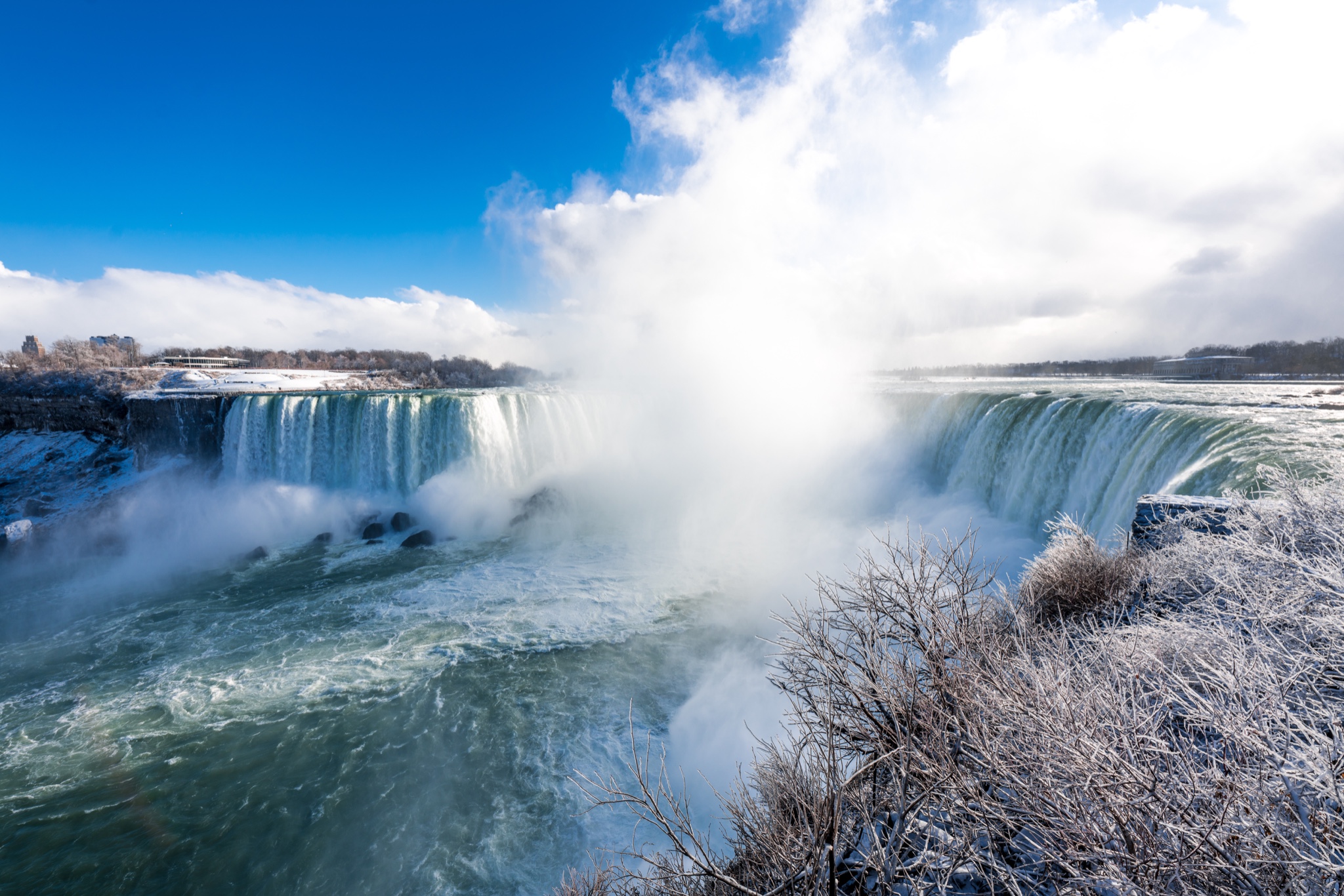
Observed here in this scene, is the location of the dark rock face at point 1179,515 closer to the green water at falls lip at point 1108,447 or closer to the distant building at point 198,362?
the green water at falls lip at point 1108,447

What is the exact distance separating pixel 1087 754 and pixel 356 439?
23192 millimetres

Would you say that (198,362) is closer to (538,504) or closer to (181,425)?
(181,425)

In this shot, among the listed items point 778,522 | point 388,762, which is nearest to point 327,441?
point 388,762

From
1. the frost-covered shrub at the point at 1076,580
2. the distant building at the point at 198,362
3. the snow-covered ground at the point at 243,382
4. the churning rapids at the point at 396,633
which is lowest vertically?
the churning rapids at the point at 396,633

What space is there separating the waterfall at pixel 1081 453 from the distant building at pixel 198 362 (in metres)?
55.2

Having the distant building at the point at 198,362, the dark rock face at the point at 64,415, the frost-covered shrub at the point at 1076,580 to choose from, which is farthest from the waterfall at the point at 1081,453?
the distant building at the point at 198,362

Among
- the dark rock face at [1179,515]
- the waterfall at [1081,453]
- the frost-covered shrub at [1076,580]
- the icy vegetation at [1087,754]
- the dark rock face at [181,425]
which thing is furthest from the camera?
the dark rock face at [181,425]

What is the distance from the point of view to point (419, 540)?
1698 centimetres

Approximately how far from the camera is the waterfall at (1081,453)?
8070 millimetres

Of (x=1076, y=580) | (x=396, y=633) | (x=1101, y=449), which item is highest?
(x=1101, y=449)

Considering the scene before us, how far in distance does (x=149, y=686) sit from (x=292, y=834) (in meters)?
5.71

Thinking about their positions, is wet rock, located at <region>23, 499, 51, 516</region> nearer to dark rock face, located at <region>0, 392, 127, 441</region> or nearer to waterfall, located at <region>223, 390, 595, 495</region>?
dark rock face, located at <region>0, 392, 127, 441</region>

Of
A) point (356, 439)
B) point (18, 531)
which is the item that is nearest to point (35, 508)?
point (18, 531)

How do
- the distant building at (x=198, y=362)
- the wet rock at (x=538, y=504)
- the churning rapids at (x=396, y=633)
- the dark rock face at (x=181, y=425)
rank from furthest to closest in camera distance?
the distant building at (x=198, y=362), the dark rock face at (x=181, y=425), the wet rock at (x=538, y=504), the churning rapids at (x=396, y=633)
